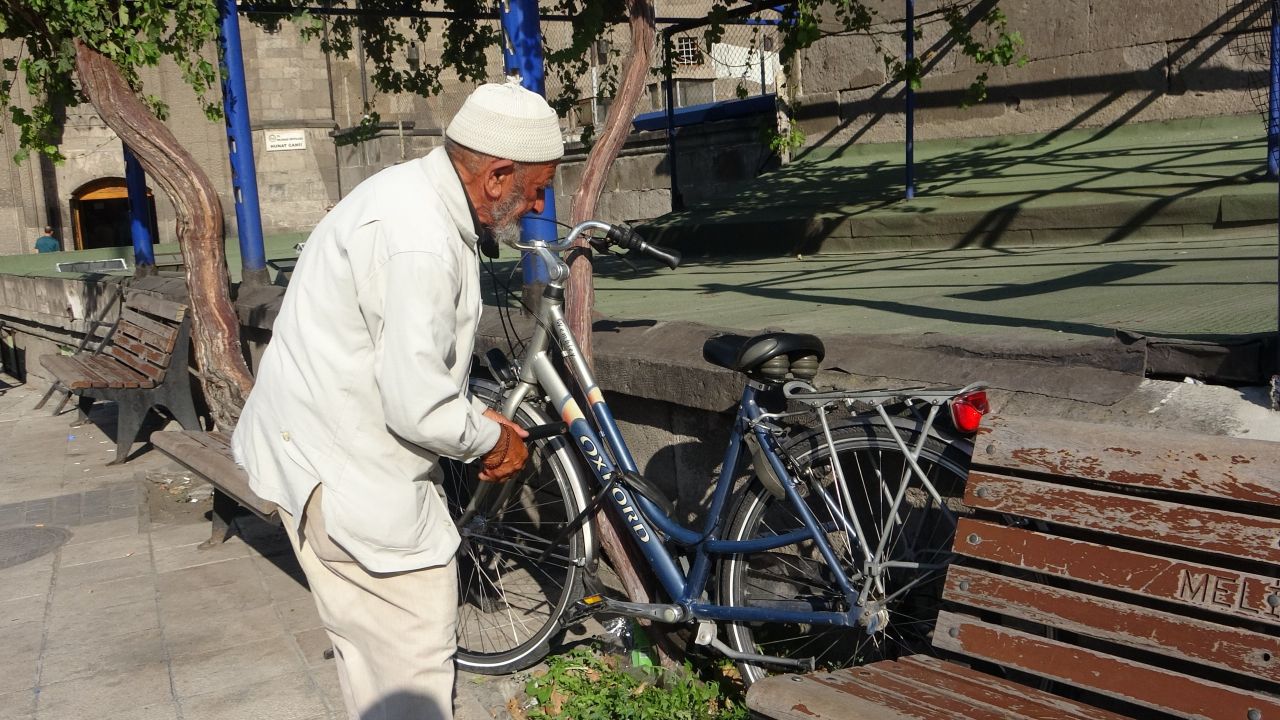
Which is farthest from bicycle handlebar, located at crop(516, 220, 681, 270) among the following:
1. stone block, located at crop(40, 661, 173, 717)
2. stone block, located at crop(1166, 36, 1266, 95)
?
stone block, located at crop(1166, 36, 1266, 95)

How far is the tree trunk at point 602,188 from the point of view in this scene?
13.8 feet

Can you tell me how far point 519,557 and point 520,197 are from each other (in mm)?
1960

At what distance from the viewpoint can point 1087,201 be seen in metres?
7.89

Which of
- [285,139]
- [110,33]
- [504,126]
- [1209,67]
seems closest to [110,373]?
[110,33]

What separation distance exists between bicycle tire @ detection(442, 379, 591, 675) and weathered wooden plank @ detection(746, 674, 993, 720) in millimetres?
1513

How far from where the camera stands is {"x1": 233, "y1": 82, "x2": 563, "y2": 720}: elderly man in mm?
2732

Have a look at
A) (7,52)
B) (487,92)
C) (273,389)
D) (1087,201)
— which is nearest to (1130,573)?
(487,92)

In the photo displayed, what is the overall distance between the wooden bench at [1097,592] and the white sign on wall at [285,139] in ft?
81.9

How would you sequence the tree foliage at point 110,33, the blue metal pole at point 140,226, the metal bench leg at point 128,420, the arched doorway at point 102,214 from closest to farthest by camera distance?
the tree foliage at point 110,33 → the metal bench leg at point 128,420 → the blue metal pole at point 140,226 → the arched doorway at point 102,214

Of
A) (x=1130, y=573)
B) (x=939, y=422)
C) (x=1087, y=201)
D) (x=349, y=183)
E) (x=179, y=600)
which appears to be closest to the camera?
(x=1130, y=573)

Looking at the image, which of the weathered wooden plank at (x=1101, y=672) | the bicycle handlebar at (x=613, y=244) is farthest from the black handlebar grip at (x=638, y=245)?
the weathered wooden plank at (x=1101, y=672)

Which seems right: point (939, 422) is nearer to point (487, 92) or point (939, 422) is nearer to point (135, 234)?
point (487, 92)

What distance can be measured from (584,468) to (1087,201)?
4.99 m

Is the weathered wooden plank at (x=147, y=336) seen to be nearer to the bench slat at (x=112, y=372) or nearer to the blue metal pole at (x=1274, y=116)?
the bench slat at (x=112, y=372)
